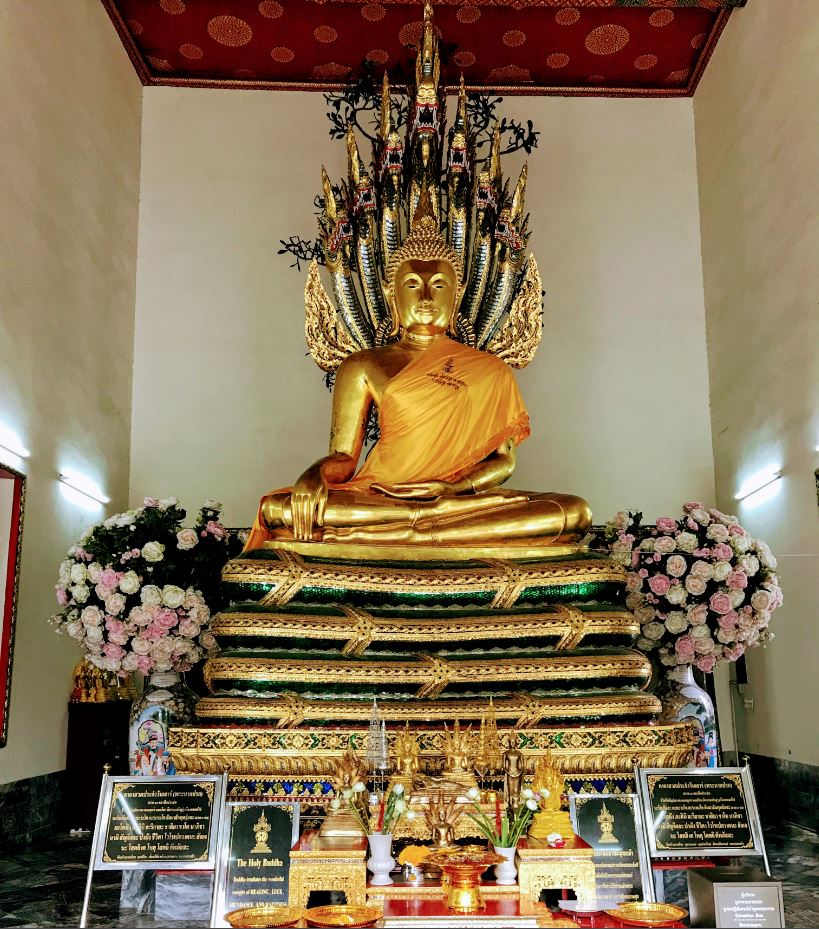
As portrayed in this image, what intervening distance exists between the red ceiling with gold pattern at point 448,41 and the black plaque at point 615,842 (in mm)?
4716

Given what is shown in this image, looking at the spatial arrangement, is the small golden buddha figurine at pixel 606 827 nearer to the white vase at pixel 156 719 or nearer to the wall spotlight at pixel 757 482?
the white vase at pixel 156 719

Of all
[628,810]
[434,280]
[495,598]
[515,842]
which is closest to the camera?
[515,842]

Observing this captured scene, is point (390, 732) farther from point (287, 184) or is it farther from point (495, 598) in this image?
point (287, 184)

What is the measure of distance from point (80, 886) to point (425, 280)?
3274 millimetres

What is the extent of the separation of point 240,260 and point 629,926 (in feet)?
16.0

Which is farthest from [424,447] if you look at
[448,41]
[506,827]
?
[448,41]

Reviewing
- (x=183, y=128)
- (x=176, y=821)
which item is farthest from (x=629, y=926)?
(x=183, y=128)

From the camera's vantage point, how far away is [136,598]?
14.3ft

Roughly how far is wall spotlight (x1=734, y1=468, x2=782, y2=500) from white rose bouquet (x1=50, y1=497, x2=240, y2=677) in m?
2.94

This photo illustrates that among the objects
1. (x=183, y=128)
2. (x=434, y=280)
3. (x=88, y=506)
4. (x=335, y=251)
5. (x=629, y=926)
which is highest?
(x=183, y=128)

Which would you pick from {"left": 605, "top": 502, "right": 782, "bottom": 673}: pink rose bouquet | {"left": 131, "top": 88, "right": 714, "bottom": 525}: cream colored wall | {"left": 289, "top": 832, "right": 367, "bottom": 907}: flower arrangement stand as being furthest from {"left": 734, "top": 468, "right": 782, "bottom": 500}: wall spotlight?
{"left": 289, "top": 832, "right": 367, "bottom": 907}: flower arrangement stand

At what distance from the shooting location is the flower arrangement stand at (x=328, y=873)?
285 centimetres

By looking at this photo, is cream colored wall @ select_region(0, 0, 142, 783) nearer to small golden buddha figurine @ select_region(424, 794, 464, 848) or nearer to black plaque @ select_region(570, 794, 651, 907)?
small golden buddha figurine @ select_region(424, 794, 464, 848)

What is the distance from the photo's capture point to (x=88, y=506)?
18.2 ft
